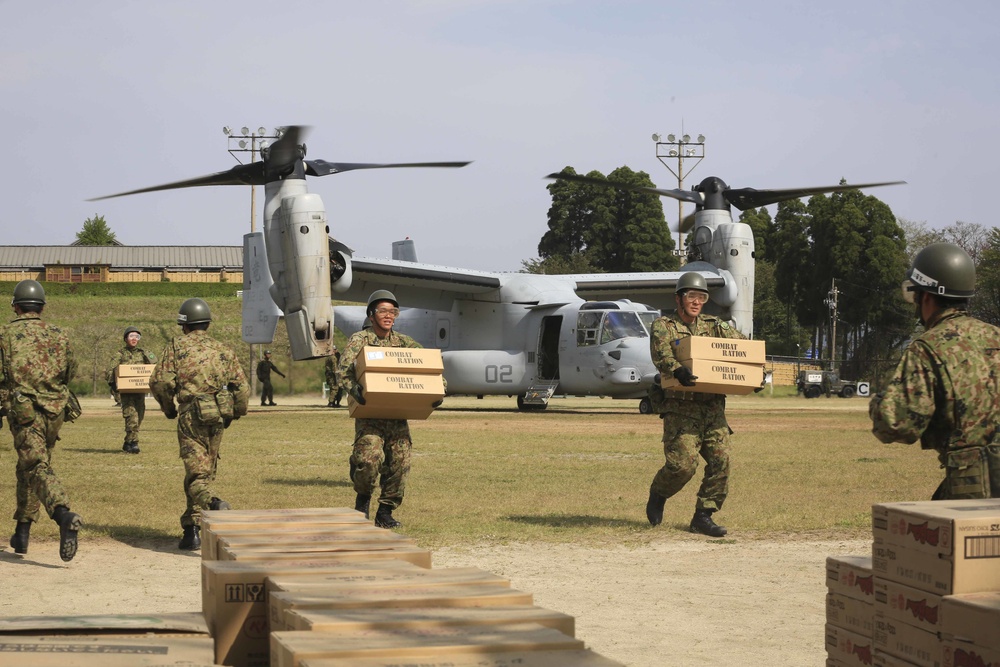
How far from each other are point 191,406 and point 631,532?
12.5 feet

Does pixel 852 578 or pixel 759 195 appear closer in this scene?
pixel 852 578

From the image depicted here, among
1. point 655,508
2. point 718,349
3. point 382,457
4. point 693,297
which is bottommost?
point 655,508

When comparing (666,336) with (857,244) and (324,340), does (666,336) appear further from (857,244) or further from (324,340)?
(857,244)

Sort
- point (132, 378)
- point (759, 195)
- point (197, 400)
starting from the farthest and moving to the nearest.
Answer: point (759, 195)
point (132, 378)
point (197, 400)

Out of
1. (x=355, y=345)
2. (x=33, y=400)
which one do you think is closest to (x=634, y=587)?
(x=355, y=345)

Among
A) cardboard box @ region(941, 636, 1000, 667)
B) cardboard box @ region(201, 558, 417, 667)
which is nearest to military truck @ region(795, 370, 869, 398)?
cardboard box @ region(201, 558, 417, 667)

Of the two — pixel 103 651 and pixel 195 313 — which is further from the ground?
pixel 195 313

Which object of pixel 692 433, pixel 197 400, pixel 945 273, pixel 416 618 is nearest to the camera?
pixel 416 618

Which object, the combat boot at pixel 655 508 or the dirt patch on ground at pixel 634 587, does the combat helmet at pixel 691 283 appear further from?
the dirt patch on ground at pixel 634 587

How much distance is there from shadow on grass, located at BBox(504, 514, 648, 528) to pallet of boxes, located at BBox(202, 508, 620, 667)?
5404 millimetres

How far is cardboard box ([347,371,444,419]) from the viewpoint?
9.59 meters

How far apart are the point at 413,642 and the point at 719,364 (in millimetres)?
6975

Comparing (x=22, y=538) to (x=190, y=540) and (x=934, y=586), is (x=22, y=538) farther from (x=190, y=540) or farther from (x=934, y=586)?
(x=934, y=586)

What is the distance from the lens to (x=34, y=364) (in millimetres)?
8711
